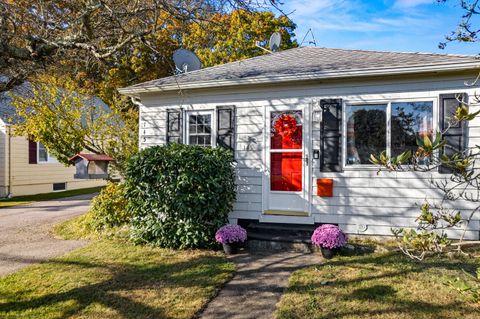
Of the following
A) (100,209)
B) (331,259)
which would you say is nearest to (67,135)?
(100,209)

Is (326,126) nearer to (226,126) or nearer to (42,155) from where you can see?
(226,126)

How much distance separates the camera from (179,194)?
6105 mm

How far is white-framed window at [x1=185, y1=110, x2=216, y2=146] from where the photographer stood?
7398 millimetres

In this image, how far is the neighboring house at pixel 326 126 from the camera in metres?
5.96

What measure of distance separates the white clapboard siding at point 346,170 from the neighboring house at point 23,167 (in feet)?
29.6

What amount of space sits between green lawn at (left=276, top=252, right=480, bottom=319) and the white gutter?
3025 millimetres

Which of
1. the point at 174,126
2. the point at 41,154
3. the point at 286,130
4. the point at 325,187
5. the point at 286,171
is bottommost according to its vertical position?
the point at 325,187

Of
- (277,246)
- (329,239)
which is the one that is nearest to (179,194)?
(277,246)

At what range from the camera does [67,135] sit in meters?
9.09

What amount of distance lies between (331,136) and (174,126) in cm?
341

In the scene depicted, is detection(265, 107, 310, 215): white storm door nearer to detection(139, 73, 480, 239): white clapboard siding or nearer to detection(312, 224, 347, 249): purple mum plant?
detection(139, 73, 480, 239): white clapboard siding

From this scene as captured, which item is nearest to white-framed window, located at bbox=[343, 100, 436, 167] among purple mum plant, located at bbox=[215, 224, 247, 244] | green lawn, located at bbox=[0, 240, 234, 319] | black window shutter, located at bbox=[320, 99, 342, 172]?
black window shutter, located at bbox=[320, 99, 342, 172]

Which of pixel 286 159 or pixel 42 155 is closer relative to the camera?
pixel 286 159

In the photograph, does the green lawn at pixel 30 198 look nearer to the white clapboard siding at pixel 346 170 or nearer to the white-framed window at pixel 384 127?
the white clapboard siding at pixel 346 170
